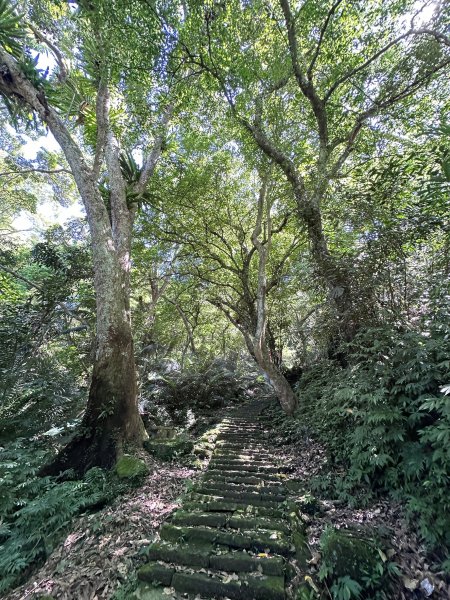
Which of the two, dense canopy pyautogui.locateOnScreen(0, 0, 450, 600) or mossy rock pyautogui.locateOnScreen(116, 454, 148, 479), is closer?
dense canopy pyautogui.locateOnScreen(0, 0, 450, 600)

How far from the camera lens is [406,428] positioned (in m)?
2.89

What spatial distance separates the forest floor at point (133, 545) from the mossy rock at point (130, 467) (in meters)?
0.19

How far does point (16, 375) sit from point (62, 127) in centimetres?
505

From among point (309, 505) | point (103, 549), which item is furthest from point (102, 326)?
point (309, 505)

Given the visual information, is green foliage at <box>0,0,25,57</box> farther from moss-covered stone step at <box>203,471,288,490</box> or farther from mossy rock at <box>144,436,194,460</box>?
moss-covered stone step at <box>203,471,288,490</box>

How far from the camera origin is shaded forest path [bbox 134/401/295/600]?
219 cm

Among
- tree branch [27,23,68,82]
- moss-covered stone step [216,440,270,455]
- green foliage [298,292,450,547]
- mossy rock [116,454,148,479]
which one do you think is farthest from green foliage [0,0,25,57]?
moss-covered stone step [216,440,270,455]

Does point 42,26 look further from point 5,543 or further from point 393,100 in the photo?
point 5,543

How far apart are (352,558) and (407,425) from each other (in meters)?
1.32

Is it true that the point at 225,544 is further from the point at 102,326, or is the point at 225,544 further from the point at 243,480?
the point at 102,326

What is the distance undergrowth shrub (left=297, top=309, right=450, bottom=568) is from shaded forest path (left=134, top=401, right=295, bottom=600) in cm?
92

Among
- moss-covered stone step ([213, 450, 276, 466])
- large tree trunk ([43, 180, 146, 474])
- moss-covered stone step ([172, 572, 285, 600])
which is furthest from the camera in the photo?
moss-covered stone step ([213, 450, 276, 466])

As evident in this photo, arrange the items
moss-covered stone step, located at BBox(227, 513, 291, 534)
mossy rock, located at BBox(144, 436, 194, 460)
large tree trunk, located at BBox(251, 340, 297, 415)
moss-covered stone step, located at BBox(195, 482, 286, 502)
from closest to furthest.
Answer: moss-covered stone step, located at BBox(227, 513, 291, 534) < moss-covered stone step, located at BBox(195, 482, 286, 502) < mossy rock, located at BBox(144, 436, 194, 460) < large tree trunk, located at BBox(251, 340, 297, 415)

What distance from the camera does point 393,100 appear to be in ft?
18.1
